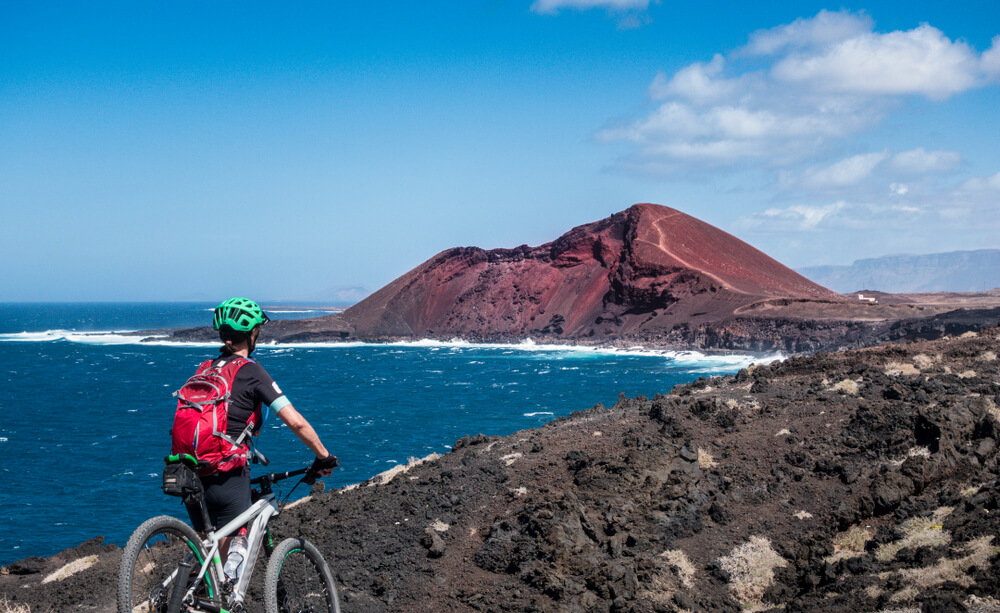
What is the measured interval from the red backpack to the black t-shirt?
0.14 ft

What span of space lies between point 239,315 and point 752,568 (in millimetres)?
6455

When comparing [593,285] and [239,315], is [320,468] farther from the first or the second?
[593,285]

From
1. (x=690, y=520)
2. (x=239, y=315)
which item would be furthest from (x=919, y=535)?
(x=239, y=315)

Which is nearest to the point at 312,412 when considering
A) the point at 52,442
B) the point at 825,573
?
the point at 52,442

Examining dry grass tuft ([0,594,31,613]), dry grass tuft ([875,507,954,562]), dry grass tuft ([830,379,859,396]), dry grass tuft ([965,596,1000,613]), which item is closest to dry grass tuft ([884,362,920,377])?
Answer: dry grass tuft ([830,379,859,396])

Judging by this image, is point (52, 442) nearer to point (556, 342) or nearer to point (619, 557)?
point (619, 557)

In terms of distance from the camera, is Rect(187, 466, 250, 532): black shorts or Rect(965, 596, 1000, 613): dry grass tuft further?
Rect(965, 596, 1000, 613): dry grass tuft

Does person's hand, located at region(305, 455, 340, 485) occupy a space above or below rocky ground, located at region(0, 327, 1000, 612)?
above

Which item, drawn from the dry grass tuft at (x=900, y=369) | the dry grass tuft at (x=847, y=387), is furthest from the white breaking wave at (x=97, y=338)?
the dry grass tuft at (x=847, y=387)

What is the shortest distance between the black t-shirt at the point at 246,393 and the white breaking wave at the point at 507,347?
4796 centimetres

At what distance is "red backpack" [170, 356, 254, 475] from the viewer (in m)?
3.87

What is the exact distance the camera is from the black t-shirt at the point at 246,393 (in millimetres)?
4066

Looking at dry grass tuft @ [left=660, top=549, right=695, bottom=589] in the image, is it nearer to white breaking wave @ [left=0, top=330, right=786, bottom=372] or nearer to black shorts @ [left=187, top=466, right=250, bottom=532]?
black shorts @ [left=187, top=466, right=250, bottom=532]

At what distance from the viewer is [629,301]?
264 ft
